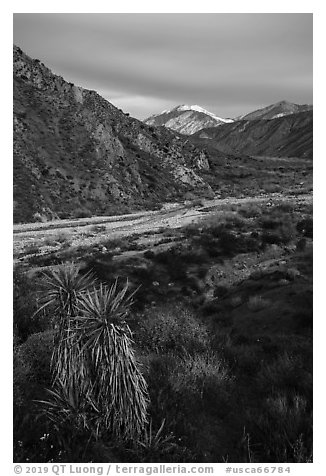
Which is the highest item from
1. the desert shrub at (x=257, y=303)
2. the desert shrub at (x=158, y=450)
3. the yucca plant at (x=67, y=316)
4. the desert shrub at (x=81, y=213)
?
the desert shrub at (x=81, y=213)

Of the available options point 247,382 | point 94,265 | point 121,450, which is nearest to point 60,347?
point 121,450

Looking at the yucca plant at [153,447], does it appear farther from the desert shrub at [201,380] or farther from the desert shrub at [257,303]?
the desert shrub at [257,303]

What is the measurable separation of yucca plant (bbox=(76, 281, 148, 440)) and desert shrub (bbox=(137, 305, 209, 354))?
2.62 meters

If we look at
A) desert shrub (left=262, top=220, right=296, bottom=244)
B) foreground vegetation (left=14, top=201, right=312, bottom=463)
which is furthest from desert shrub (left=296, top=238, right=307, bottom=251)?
foreground vegetation (left=14, top=201, right=312, bottom=463)

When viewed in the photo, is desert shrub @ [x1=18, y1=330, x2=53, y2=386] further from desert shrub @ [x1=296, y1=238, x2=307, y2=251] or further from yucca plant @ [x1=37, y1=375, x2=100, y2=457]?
desert shrub @ [x1=296, y1=238, x2=307, y2=251]

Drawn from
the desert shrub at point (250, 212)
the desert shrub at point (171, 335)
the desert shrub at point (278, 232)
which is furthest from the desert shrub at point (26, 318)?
the desert shrub at point (250, 212)

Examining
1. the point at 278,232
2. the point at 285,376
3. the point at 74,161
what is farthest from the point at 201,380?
the point at 74,161

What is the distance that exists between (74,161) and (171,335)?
4571cm

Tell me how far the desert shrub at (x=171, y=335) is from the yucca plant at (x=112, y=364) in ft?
8.59

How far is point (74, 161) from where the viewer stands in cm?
5172

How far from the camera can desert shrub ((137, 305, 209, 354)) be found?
28.4 ft

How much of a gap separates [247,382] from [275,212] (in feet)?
73.9

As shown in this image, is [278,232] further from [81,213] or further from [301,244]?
[81,213]

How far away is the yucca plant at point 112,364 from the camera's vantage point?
548cm
